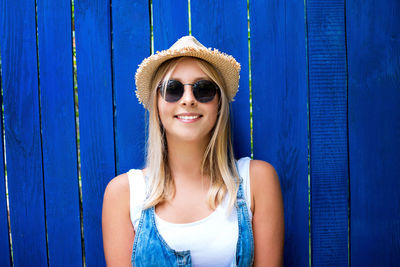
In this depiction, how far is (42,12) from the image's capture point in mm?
1965

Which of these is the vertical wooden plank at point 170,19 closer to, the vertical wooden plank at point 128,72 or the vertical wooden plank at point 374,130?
the vertical wooden plank at point 128,72

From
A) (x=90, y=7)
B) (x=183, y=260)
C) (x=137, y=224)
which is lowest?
(x=183, y=260)

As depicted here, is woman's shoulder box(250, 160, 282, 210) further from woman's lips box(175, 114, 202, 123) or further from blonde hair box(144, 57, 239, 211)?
woman's lips box(175, 114, 202, 123)

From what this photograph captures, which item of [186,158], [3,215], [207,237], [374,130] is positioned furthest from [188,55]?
[3,215]

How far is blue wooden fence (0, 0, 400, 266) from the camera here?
1.97 meters

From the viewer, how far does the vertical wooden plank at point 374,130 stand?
2004 mm

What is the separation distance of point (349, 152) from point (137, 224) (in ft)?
4.27

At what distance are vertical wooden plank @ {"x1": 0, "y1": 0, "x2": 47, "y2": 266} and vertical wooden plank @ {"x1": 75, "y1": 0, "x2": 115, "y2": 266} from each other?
0.86 feet

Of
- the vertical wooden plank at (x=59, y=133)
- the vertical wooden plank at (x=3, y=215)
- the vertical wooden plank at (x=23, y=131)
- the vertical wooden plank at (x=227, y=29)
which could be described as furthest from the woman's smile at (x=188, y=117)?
the vertical wooden plank at (x=3, y=215)

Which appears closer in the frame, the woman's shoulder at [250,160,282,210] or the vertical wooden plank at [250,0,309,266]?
the woman's shoulder at [250,160,282,210]

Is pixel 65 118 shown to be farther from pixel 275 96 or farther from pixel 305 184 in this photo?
pixel 305 184

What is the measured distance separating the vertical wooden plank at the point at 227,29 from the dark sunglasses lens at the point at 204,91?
0.36 meters

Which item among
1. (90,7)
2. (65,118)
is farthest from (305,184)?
(90,7)

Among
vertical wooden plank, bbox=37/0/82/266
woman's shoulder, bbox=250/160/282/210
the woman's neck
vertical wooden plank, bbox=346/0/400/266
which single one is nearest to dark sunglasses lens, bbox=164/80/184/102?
the woman's neck
